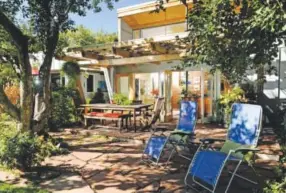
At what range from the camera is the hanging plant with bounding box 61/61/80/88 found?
11.7 meters

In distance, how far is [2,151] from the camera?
208 inches

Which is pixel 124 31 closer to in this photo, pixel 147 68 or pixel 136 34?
pixel 136 34

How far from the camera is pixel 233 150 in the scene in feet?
13.2

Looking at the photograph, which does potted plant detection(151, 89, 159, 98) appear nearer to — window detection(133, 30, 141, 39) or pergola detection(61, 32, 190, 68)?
pergola detection(61, 32, 190, 68)

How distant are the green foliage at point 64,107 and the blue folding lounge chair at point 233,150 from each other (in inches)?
283

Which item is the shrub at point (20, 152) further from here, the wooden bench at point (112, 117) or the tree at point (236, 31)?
the wooden bench at point (112, 117)

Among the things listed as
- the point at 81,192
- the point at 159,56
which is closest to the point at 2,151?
the point at 81,192

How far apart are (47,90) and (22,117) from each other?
91 cm

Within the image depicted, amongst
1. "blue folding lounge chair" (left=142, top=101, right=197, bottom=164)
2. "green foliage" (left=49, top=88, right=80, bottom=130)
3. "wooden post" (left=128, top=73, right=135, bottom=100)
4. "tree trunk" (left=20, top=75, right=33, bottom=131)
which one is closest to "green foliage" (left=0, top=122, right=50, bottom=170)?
"tree trunk" (left=20, top=75, right=33, bottom=131)

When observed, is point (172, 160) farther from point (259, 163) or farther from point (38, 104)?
point (38, 104)

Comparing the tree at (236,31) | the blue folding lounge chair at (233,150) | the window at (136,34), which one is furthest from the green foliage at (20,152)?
the window at (136,34)

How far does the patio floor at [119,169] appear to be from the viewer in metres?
4.63

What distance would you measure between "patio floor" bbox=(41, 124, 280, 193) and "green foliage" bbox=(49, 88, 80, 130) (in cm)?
260

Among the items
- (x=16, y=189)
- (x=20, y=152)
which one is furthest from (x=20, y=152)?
(x=16, y=189)
